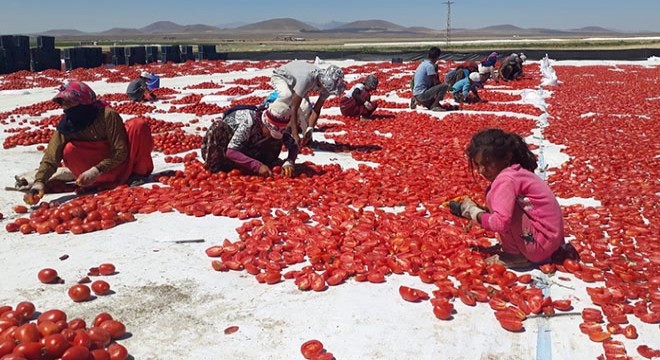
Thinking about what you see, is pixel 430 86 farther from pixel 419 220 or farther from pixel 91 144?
pixel 91 144

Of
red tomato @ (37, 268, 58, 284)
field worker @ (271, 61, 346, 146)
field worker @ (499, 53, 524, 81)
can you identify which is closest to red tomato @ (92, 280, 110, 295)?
red tomato @ (37, 268, 58, 284)

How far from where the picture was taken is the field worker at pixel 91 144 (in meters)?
6.19

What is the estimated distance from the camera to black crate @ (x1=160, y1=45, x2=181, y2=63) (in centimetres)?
3450

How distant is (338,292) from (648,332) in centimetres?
215

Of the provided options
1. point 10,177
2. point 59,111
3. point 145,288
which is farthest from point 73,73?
point 145,288

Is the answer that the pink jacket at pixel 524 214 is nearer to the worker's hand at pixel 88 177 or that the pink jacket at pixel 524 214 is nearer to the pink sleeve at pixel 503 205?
the pink sleeve at pixel 503 205

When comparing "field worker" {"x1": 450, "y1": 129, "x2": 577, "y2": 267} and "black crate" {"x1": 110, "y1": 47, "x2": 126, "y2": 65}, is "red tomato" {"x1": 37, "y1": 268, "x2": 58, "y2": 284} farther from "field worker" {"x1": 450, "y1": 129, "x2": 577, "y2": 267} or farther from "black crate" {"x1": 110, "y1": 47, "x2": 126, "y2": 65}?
"black crate" {"x1": 110, "y1": 47, "x2": 126, "y2": 65}

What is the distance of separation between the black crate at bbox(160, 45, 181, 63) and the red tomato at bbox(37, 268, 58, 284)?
105ft

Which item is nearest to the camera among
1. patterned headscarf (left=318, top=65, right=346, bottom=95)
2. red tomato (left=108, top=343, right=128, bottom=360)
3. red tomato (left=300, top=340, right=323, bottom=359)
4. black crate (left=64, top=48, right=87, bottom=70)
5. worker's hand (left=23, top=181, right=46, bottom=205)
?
red tomato (left=108, top=343, right=128, bottom=360)

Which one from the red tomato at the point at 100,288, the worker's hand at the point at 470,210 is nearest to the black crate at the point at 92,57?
the red tomato at the point at 100,288

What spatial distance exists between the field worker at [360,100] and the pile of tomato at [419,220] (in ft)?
7.61

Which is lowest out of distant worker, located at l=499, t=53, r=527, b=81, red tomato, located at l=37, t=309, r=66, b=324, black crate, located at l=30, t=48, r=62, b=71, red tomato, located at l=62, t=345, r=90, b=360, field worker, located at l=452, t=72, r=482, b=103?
red tomato, located at l=62, t=345, r=90, b=360

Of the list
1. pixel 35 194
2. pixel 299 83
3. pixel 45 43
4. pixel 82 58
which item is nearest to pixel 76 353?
pixel 35 194

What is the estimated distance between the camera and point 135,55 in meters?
32.5
